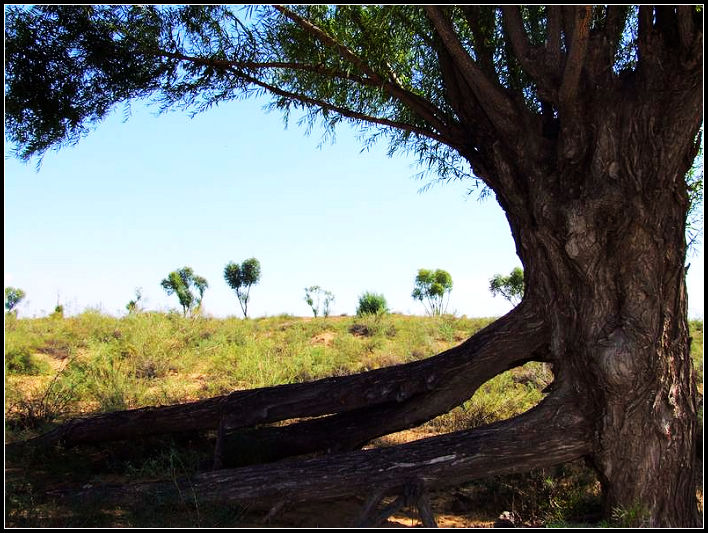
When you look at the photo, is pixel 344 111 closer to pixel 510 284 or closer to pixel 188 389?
pixel 188 389

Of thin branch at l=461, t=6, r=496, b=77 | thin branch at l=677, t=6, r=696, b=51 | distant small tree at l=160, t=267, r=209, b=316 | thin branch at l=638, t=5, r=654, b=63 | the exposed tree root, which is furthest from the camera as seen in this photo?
distant small tree at l=160, t=267, r=209, b=316

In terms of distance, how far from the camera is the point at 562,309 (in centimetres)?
538

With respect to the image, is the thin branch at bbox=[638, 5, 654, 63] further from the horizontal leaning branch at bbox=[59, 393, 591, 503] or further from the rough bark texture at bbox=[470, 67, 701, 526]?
the horizontal leaning branch at bbox=[59, 393, 591, 503]

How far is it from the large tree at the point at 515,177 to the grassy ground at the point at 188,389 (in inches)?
16.3

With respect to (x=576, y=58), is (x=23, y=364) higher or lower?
lower

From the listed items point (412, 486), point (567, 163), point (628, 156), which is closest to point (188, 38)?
point (567, 163)

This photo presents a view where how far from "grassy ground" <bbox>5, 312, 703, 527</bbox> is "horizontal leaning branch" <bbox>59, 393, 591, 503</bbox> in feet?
0.55

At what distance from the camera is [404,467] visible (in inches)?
190

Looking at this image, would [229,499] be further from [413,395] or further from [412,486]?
[413,395]

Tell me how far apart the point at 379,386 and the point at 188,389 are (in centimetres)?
464

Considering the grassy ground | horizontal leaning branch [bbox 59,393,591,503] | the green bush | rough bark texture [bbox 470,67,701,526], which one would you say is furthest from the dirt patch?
rough bark texture [bbox 470,67,701,526]

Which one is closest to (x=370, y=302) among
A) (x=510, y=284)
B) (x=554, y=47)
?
(x=510, y=284)

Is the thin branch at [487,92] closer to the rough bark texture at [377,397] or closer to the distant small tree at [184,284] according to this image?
the rough bark texture at [377,397]

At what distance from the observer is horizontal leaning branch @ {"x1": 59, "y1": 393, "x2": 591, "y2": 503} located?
190 inches
